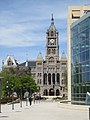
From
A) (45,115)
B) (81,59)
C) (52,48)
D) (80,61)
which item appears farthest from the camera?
(52,48)

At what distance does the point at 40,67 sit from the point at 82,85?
12611 cm

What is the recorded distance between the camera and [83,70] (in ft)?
164

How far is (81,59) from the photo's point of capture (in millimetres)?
50750

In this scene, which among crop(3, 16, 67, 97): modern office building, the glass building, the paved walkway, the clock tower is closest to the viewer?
the paved walkway

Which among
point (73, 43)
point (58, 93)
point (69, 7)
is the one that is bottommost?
point (58, 93)

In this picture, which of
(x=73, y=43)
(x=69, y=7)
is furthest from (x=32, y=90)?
(x=73, y=43)

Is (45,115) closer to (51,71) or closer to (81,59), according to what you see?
(81,59)

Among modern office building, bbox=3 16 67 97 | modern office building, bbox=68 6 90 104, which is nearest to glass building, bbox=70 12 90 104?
modern office building, bbox=68 6 90 104

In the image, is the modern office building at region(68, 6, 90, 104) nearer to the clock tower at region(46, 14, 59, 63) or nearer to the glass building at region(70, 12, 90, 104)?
the glass building at region(70, 12, 90, 104)

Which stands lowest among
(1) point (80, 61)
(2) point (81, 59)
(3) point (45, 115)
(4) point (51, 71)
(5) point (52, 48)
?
(3) point (45, 115)

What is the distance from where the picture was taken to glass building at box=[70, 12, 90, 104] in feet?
160

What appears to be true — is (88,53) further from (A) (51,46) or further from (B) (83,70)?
(A) (51,46)

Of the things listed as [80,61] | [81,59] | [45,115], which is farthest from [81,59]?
[45,115]

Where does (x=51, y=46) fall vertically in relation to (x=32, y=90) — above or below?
above
